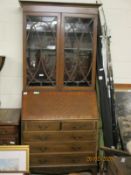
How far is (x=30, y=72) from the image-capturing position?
3268 mm

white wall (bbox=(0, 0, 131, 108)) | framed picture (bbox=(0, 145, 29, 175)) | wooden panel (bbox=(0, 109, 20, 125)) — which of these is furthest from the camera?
white wall (bbox=(0, 0, 131, 108))

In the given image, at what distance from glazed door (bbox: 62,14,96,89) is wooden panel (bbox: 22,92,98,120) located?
148mm

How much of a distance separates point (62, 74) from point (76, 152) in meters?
1.00

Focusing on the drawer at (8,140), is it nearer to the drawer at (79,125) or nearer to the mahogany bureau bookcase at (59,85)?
the mahogany bureau bookcase at (59,85)

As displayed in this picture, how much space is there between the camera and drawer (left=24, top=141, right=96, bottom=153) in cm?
311

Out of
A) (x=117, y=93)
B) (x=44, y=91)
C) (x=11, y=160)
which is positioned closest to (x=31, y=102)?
(x=44, y=91)

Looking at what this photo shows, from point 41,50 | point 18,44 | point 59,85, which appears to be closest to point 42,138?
point 59,85

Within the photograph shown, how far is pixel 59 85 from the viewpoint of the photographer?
10.8 ft

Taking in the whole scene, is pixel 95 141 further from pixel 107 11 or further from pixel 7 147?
pixel 107 11

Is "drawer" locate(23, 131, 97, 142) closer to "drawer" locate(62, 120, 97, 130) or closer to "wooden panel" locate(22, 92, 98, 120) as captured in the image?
"drawer" locate(62, 120, 97, 130)

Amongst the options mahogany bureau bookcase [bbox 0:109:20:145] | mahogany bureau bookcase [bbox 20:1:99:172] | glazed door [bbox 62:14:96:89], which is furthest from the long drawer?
glazed door [bbox 62:14:96:89]

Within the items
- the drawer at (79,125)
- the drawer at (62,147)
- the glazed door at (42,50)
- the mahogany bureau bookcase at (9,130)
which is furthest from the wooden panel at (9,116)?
the drawer at (79,125)

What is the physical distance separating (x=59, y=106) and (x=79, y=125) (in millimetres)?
341

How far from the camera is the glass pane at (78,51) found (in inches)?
128
